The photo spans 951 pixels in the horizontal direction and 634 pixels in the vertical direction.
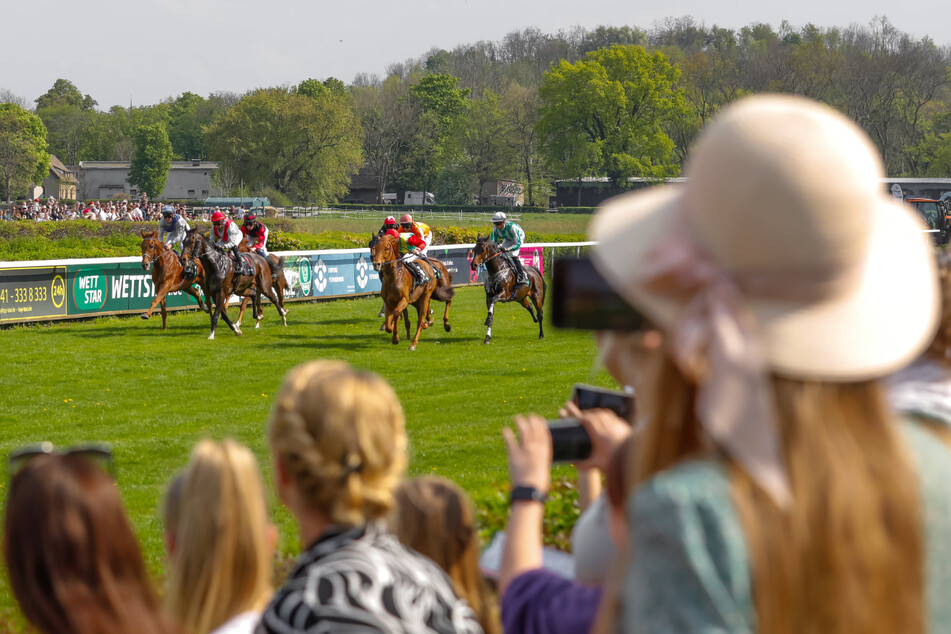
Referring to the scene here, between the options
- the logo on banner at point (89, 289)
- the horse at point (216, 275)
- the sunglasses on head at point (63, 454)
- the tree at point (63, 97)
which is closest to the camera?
the sunglasses on head at point (63, 454)

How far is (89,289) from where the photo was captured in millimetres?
21922

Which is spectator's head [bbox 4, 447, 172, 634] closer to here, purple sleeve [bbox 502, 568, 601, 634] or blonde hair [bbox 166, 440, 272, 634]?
blonde hair [bbox 166, 440, 272, 634]

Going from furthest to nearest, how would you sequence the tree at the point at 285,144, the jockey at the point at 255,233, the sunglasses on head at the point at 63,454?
the tree at the point at 285,144, the jockey at the point at 255,233, the sunglasses on head at the point at 63,454

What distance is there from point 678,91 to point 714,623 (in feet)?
278

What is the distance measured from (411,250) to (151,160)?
4497 inches

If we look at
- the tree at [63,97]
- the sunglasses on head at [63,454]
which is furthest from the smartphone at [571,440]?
the tree at [63,97]

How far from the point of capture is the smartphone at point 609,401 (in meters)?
2.83

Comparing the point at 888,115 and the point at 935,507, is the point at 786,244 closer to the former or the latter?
the point at 935,507

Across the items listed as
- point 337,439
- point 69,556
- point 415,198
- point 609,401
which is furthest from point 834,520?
point 415,198

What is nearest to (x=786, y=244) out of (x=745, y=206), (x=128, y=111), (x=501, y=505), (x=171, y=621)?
(x=745, y=206)

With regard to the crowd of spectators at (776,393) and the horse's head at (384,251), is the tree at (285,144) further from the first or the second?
the crowd of spectators at (776,393)

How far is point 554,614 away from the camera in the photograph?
7.91 feet

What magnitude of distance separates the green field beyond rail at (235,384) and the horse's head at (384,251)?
1580 millimetres

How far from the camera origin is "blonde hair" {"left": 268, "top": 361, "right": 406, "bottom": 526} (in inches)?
91.9
